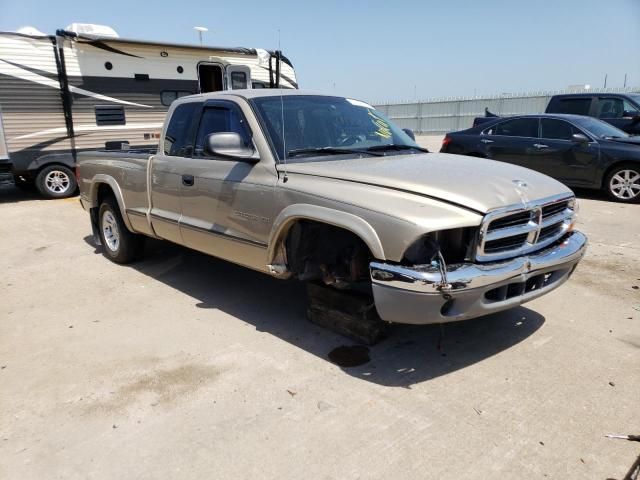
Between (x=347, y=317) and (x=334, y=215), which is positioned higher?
(x=334, y=215)

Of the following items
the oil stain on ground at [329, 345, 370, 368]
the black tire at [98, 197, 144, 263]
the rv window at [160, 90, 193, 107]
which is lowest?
the oil stain on ground at [329, 345, 370, 368]

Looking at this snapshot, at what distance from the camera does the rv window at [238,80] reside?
11547mm

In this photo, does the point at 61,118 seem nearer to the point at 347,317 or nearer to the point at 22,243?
the point at 22,243

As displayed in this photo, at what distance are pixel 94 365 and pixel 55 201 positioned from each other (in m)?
7.94

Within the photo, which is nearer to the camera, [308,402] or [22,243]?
[308,402]

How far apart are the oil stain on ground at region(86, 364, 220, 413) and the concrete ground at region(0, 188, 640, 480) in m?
0.01

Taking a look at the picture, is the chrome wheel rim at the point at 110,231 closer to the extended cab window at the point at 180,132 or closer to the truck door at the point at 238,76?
the extended cab window at the point at 180,132

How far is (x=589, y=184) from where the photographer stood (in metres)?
9.23

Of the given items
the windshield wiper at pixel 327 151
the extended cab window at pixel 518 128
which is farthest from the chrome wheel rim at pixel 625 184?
the windshield wiper at pixel 327 151

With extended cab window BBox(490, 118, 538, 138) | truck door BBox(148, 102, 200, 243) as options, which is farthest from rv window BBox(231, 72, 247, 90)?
truck door BBox(148, 102, 200, 243)

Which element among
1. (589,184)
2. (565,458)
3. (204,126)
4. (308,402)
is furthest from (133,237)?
(589,184)

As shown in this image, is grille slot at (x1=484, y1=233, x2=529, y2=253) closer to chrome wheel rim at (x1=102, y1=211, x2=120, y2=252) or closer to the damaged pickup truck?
Result: the damaged pickup truck

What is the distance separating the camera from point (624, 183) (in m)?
8.94

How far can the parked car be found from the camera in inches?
441
